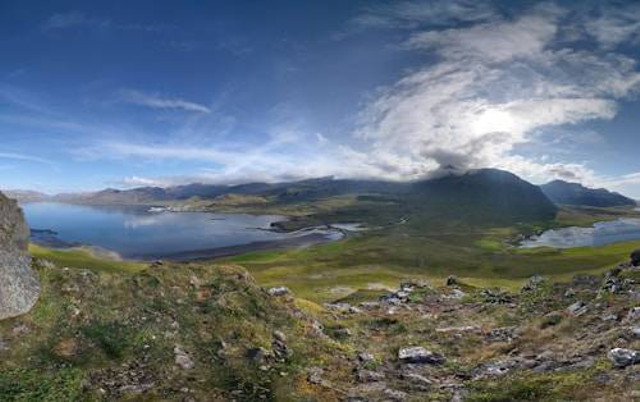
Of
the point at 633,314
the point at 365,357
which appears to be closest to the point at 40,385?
the point at 365,357

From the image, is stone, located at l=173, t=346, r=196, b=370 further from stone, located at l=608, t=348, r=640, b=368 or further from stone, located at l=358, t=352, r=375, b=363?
stone, located at l=608, t=348, r=640, b=368

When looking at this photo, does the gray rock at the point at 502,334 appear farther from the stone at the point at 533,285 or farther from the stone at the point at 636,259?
the stone at the point at 636,259

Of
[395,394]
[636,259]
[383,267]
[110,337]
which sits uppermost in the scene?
[636,259]

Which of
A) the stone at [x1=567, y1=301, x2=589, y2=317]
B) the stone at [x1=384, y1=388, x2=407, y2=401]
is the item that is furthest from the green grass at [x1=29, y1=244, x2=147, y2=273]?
the stone at [x1=567, y1=301, x2=589, y2=317]

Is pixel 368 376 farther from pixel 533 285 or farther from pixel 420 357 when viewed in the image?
pixel 533 285

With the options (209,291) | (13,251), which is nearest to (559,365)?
(209,291)

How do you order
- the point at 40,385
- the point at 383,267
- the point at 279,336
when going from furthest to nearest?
the point at 383,267 < the point at 279,336 < the point at 40,385
